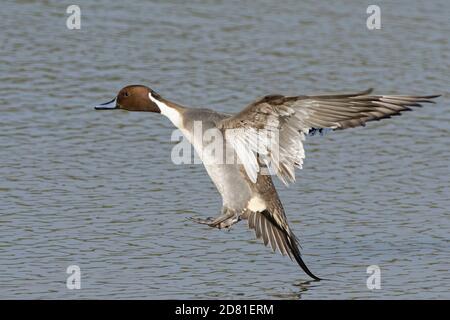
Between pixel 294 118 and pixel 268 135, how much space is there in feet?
0.74

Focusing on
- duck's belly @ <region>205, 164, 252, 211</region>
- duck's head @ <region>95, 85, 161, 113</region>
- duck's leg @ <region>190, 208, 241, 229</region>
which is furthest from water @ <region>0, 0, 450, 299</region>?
duck's head @ <region>95, 85, 161, 113</region>

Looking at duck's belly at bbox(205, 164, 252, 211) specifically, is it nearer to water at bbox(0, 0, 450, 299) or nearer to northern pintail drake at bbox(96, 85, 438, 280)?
northern pintail drake at bbox(96, 85, 438, 280)

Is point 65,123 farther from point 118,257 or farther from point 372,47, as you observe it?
point 372,47

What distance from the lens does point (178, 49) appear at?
43.4 ft

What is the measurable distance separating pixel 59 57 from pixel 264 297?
20.2 ft

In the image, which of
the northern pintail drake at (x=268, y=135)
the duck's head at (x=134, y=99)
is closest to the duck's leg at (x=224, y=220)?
the northern pintail drake at (x=268, y=135)

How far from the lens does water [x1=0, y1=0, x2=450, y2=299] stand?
775 cm

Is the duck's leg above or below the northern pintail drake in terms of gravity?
below

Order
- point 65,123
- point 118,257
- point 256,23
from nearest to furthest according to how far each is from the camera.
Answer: point 118,257
point 65,123
point 256,23

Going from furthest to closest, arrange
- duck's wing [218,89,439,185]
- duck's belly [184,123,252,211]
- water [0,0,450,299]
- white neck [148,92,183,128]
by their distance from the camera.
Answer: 1. white neck [148,92,183,128]
2. water [0,0,450,299]
3. duck's belly [184,123,252,211]
4. duck's wing [218,89,439,185]

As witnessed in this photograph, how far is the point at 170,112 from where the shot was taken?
8.03 meters

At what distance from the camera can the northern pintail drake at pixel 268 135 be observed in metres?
7.12

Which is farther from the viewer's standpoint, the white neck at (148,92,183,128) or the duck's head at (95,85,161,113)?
the duck's head at (95,85,161,113)

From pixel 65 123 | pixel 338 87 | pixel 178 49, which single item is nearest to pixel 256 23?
pixel 178 49
